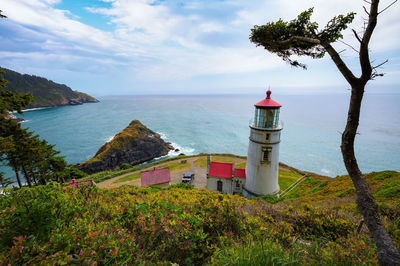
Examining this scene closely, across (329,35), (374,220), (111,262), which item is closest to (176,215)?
(111,262)

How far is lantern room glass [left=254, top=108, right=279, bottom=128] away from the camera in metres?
12.8

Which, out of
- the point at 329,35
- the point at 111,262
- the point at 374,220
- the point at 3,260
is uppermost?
the point at 329,35

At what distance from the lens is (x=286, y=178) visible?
71.2 feet

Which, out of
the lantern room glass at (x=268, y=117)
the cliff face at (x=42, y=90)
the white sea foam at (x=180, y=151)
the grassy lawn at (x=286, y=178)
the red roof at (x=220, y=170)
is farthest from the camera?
the cliff face at (x=42, y=90)

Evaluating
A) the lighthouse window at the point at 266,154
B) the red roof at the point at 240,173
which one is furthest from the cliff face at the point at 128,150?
the lighthouse window at the point at 266,154

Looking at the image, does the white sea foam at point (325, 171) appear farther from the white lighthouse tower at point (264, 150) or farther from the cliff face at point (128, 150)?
the cliff face at point (128, 150)

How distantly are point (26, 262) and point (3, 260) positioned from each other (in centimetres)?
20

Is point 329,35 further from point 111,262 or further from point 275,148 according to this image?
point 275,148

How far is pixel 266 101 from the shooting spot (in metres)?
13.0

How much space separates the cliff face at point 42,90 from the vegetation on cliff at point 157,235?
17769 centimetres

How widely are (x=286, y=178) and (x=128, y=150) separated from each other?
35185mm

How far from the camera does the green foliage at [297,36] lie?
436 cm

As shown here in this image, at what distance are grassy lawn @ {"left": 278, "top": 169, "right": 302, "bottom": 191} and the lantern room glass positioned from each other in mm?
9444

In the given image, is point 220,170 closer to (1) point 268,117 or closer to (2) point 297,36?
(1) point 268,117
